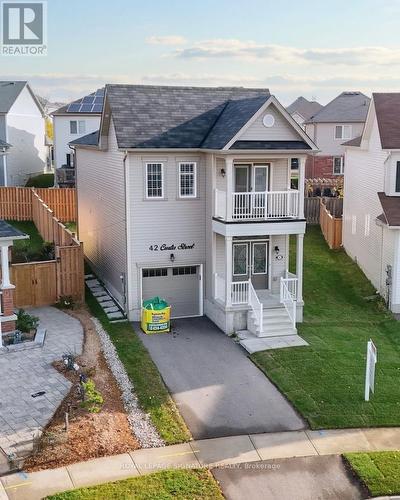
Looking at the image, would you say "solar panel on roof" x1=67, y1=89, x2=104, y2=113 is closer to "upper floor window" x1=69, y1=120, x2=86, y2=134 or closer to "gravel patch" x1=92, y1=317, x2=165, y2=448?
"upper floor window" x1=69, y1=120, x2=86, y2=134

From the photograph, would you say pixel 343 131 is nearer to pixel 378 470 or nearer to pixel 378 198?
pixel 378 198

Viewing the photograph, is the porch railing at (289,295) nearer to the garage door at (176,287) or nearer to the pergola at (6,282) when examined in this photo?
the garage door at (176,287)

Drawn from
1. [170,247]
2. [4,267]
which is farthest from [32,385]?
[170,247]

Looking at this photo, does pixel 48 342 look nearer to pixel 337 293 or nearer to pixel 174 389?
pixel 174 389

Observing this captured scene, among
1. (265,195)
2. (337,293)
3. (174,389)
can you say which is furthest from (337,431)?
(337,293)

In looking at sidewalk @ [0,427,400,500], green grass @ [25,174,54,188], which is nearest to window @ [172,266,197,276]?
sidewalk @ [0,427,400,500]

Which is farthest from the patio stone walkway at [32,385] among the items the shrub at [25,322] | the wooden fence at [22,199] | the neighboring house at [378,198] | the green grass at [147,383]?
the wooden fence at [22,199]
